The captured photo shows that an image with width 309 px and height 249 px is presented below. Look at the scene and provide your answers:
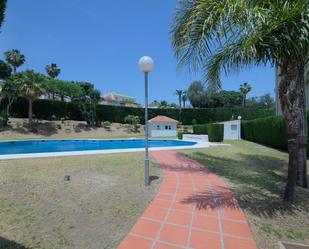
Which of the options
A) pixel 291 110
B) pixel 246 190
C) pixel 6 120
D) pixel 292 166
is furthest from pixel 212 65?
pixel 6 120

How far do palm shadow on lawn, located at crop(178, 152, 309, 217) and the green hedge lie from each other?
2918 centimetres

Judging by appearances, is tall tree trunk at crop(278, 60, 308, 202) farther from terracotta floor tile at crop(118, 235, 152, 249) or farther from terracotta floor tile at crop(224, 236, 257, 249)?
terracotta floor tile at crop(118, 235, 152, 249)

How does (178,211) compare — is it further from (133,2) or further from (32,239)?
(133,2)

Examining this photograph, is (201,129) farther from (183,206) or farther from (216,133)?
(183,206)

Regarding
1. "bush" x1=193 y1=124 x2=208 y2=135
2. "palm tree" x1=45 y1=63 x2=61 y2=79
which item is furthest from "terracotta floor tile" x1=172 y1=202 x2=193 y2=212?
"palm tree" x1=45 y1=63 x2=61 y2=79

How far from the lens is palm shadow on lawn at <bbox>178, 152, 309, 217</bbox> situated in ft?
16.3

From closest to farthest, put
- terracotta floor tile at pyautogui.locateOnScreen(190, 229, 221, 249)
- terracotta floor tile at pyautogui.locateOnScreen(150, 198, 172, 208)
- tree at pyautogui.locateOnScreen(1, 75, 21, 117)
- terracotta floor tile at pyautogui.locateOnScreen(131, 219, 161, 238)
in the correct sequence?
terracotta floor tile at pyautogui.locateOnScreen(190, 229, 221, 249) < terracotta floor tile at pyautogui.locateOnScreen(131, 219, 161, 238) < terracotta floor tile at pyautogui.locateOnScreen(150, 198, 172, 208) < tree at pyautogui.locateOnScreen(1, 75, 21, 117)

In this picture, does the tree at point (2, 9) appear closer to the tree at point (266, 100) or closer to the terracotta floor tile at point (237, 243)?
the terracotta floor tile at point (237, 243)

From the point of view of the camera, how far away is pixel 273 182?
6926mm

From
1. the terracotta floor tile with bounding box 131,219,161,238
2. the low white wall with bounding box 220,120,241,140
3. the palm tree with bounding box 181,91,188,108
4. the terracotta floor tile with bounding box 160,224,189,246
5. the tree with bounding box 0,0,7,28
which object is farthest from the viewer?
the palm tree with bounding box 181,91,188,108

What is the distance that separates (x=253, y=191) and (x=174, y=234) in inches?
127

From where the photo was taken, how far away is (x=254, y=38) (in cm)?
394

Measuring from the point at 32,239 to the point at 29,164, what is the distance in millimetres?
6322

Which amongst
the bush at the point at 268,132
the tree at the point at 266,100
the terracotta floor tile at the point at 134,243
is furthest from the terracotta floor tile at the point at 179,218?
the tree at the point at 266,100
